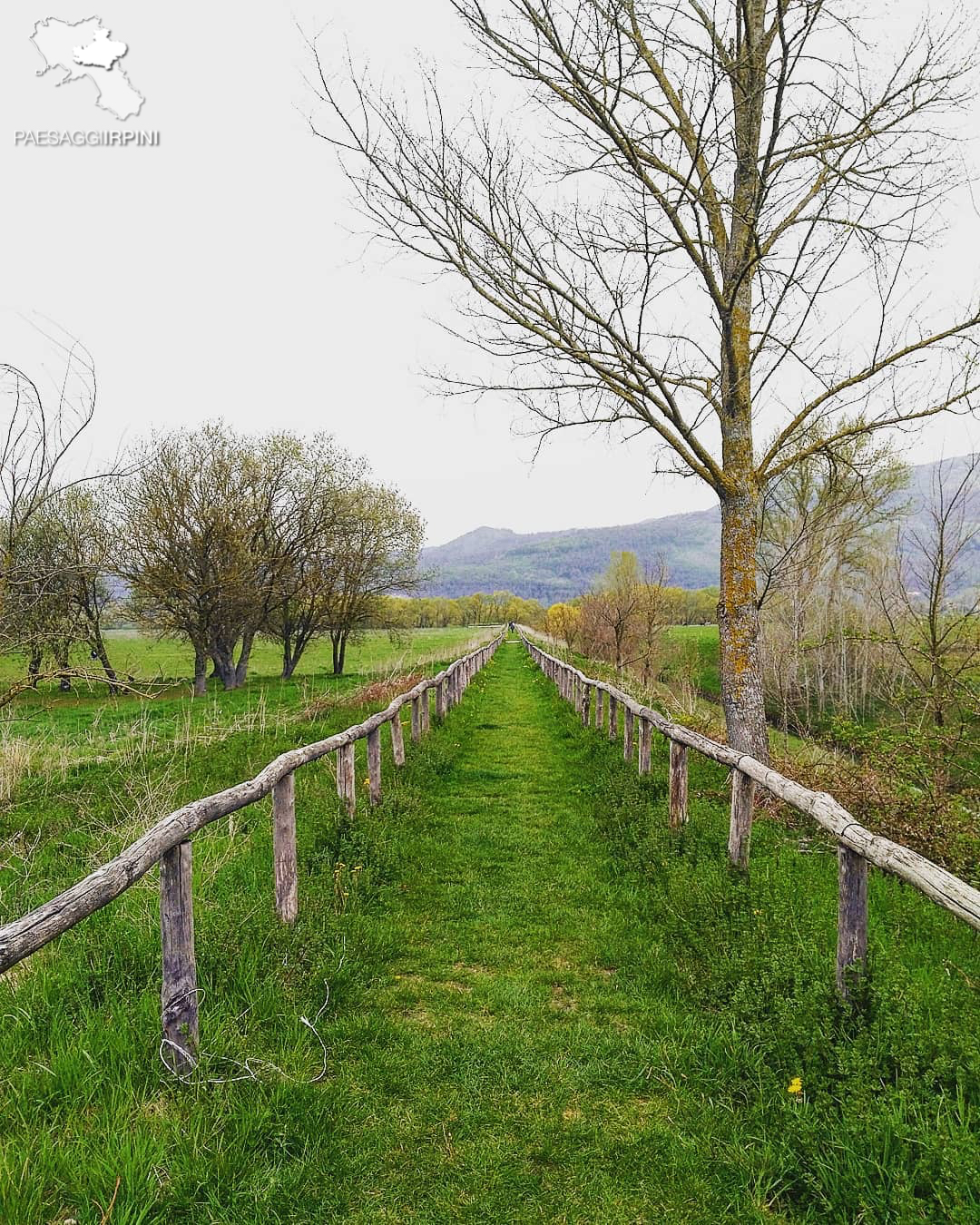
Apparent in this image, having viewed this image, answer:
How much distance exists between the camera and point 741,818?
17.8 ft

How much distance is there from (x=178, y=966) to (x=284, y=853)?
1482mm

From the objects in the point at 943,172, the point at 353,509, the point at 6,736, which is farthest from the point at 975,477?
the point at 353,509

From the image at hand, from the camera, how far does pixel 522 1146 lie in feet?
10.2

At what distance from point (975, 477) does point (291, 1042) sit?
31.9ft

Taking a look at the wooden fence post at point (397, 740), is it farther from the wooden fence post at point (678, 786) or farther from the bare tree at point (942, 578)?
the bare tree at point (942, 578)

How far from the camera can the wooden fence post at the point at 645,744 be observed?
8.45 meters

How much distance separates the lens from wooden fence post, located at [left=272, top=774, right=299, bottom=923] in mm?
4785

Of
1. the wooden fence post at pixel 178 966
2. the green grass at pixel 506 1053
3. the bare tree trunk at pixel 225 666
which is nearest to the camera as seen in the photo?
the green grass at pixel 506 1053

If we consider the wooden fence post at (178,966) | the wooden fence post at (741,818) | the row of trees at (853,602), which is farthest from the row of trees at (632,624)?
the wooden fence post at (178,966)

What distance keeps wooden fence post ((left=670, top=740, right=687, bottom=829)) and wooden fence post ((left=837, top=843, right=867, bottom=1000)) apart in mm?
3040

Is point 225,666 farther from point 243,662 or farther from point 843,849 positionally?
point 843,849

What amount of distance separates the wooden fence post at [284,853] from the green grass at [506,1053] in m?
0.23

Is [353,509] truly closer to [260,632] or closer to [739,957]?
[260,632]

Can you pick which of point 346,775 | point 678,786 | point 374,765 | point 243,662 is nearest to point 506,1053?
point 346,775
